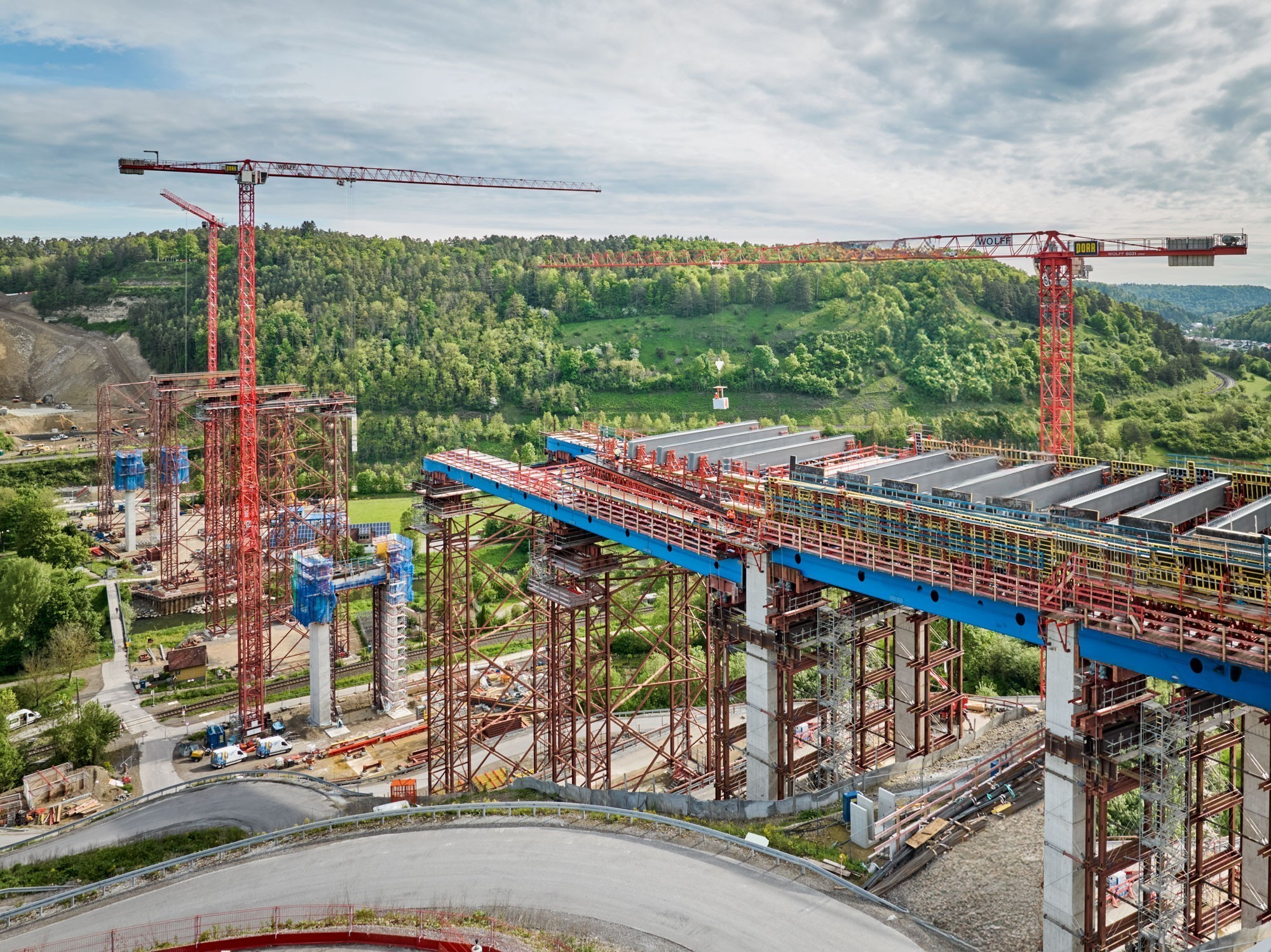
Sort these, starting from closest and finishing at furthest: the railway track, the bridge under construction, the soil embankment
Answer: the bridge under construction → the railway track → the soil embankment

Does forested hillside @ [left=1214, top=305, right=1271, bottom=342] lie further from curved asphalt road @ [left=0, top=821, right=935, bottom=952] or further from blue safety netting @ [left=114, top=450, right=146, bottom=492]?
curved asphalt road @ [left=0, top=821, right=935, bottom=952]

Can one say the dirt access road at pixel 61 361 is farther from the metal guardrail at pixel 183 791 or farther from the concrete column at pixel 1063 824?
the concrete column at pixel 1063 824

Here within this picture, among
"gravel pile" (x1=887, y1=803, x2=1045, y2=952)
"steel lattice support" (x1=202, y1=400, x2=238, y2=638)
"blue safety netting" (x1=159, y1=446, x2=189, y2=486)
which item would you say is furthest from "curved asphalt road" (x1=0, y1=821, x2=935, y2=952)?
"blue safety netting" (x1=159, y1=446, x2=189, y2=486)

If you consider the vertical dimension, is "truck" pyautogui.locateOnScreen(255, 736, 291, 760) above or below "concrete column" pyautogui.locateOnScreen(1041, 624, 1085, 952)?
below

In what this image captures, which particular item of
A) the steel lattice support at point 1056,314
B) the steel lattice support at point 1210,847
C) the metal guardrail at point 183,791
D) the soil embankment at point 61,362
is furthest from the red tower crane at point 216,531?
the soil embankment at point 61,362

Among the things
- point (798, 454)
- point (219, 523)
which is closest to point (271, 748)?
point (219, 523)

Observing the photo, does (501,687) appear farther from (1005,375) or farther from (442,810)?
(1005,375)

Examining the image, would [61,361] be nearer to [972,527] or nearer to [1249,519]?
[972,527]

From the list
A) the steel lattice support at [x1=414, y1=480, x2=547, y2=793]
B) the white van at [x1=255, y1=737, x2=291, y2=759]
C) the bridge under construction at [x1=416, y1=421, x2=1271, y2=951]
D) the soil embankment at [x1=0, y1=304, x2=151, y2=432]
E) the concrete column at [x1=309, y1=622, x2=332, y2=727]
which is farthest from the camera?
the soil embankment at [x1=0, y1=304, x2=151, y2=432]
